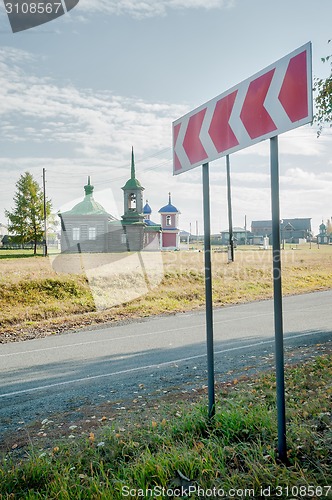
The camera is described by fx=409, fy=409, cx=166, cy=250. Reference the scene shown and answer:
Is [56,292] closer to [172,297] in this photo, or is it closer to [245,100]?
[172,297]

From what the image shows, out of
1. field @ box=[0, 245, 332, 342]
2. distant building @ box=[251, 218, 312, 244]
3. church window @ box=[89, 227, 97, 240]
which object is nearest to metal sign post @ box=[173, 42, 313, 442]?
field @ box=[0, 245, 332, 342]

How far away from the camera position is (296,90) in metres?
2.98

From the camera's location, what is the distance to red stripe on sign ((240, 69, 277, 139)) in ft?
10.7

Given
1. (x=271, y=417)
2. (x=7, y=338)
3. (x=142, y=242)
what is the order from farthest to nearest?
(x=142, y=242), (x=7, y=338), (x=271, y=417)

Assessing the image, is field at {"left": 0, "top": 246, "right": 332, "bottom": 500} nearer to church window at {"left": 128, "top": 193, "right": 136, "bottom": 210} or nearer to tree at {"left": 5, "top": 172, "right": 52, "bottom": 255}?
church window at {"left": 128, "top": 193, "right": 136, "bottom": 210}

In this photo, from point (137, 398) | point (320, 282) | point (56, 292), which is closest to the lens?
point (137, 398)

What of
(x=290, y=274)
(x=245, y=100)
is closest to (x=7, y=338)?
(x=245, y=100)

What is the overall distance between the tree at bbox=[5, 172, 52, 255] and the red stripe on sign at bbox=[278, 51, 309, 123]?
1668 inches

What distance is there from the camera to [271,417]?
3781mm

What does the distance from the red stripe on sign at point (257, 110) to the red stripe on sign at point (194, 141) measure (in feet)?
2.03

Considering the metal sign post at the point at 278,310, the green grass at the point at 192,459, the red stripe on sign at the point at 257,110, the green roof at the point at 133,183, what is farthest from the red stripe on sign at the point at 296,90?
the green roof at the point at 133,183

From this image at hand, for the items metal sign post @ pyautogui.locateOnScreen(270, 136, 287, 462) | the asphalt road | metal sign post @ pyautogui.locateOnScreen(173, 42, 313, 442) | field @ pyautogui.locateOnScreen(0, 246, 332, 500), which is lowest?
the asphalt road

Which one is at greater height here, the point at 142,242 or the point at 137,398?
the point at 142,242

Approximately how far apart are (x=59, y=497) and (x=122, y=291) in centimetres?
1745
